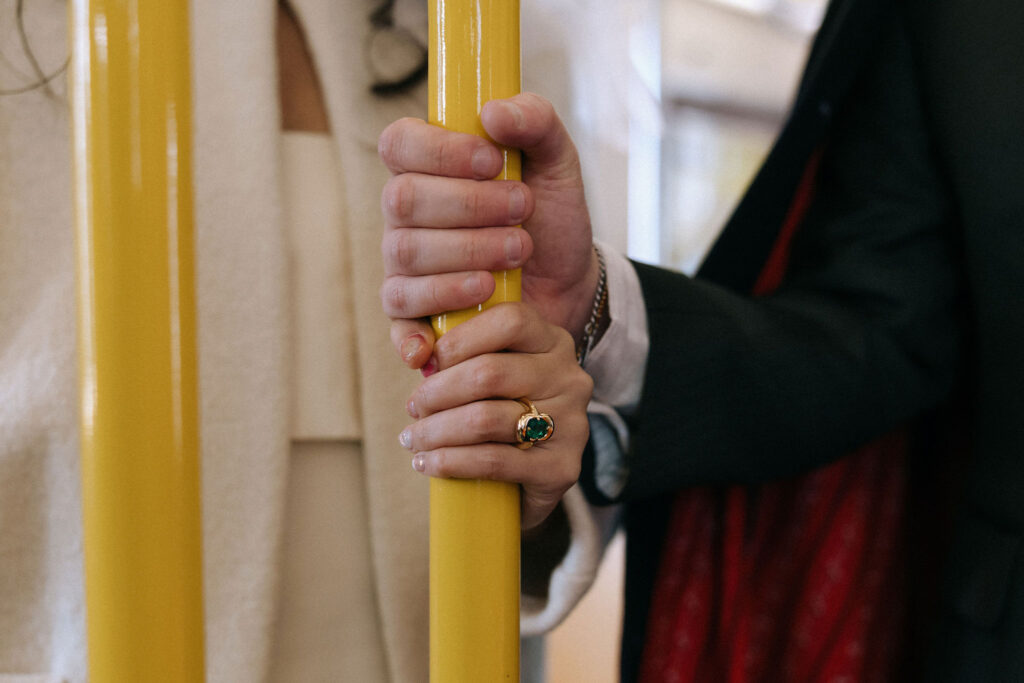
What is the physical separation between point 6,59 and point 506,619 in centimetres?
45

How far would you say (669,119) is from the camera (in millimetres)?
1216

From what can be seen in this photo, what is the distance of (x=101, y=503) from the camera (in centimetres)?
21

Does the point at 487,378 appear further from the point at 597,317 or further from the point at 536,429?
the point at 597,317

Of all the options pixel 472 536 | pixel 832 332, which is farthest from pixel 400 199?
Result: pixel 832 332

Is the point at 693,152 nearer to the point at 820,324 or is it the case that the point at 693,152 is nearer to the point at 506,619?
the point at 820,324

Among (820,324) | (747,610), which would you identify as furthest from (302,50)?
(747,610)

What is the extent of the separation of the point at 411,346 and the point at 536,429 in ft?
0.21

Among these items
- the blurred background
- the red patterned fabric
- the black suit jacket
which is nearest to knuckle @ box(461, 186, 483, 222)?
the black suit jacket

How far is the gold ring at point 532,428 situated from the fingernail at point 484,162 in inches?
3.9

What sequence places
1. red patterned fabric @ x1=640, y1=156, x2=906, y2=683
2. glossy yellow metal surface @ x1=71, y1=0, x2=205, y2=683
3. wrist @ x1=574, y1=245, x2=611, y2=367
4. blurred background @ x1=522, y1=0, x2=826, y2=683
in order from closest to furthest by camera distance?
glossy yellow metal surface @ x1=71, y1=0, x2=205, y2=683 → wrist @ x1=574, y1=245, x2=611, y2=367 → red patterned fabric @ x1=640, y1=156, x2=906, y2=683 → blurred background @ x1=522, y1=0, x2=826, y2=683

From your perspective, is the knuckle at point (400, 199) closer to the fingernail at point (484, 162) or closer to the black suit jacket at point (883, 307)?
the fingernail at point (484, 162)

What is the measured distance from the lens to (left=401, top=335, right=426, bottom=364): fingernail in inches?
11.0

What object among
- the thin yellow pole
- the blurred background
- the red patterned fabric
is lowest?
the red patterned fabric

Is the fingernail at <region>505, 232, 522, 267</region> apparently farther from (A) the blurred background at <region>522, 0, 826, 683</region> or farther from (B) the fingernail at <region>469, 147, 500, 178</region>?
(A) the blurred background at <region>522, 0, 826, 683</region>
